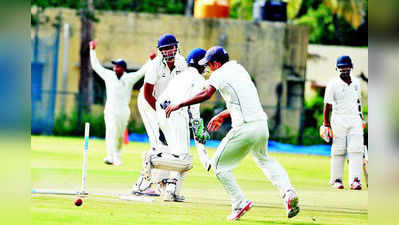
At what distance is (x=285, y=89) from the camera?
38219mm

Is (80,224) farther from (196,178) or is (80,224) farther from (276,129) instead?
(276,129)

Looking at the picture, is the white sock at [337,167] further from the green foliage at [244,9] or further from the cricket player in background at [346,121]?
the green foliage at [244,9]

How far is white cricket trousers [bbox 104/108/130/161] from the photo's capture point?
2019 cm

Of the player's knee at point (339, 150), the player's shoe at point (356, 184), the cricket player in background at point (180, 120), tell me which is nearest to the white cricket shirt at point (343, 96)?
the player's knee at point (339, 150)

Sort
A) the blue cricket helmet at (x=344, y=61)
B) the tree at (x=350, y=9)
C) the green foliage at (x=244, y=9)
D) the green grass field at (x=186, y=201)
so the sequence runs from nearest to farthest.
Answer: the green grass field at (x=186, y=201)
the blue cricket helmet at (x=344, y=61)
the tree at (x=350, y=9)
the green foliage at (x=244, y=9)

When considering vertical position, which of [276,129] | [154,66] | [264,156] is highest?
[154,66]

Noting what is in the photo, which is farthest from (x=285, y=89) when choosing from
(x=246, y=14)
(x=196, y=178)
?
(x=196, y=178)

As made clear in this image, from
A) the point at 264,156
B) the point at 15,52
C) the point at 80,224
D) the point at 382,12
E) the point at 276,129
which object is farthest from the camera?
the point at 276,129

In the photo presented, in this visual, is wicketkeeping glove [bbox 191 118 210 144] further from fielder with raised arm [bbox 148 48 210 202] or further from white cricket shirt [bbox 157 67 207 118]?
white cricket shirt [bbox 157 67 207 118]

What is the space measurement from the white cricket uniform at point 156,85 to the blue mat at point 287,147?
1723cm

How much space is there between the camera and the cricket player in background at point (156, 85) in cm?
1336

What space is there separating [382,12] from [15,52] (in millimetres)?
2677

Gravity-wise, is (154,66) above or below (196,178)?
above

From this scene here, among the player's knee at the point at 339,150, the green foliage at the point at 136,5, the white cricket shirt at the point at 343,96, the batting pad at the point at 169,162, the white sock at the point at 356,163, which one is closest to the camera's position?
the batting pad at the point at 169,162
